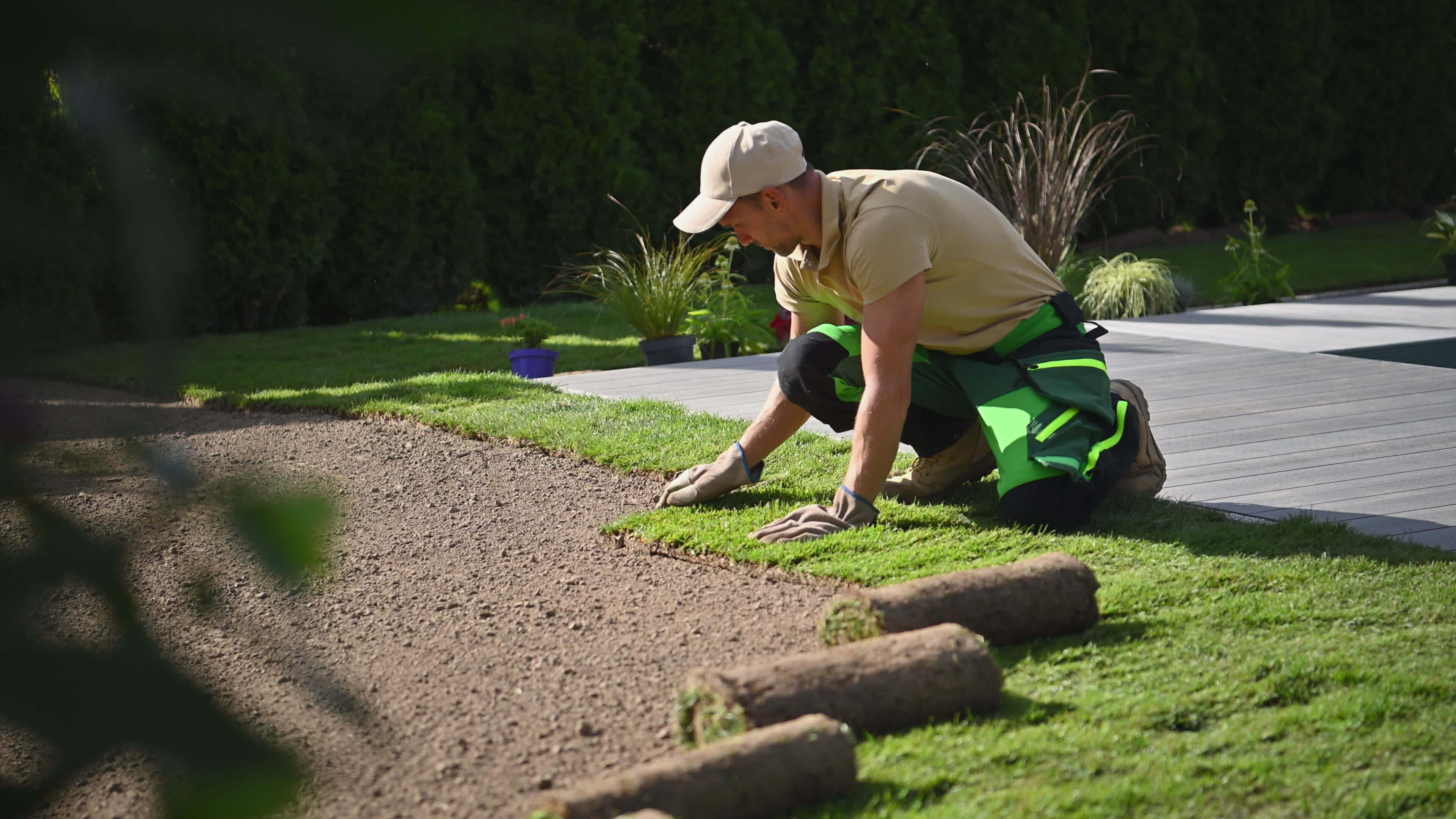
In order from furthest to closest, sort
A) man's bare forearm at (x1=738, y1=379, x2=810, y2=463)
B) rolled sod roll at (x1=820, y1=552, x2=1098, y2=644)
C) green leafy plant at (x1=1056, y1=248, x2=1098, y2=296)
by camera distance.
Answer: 1. green leafy plant at (x1=1056, y1=248, x2=1098, y2=296)
2. man's bare forearm at (x1=738, y1=379, x2=810, y2=463)
3. rolled sod roll at (x1=820, y1=552, x2=1098, y2=644)

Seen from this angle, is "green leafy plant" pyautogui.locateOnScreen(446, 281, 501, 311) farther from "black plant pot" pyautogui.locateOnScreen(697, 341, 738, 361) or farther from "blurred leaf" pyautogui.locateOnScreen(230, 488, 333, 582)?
"blurred leaf" pyautogui.locateOnScreen(230, 488, 333, 582)

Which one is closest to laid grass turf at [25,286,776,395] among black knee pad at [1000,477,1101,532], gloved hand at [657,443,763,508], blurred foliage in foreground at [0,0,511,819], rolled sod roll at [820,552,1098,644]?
gloved hand at [657,443,763,508]

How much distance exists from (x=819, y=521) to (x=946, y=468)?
602 mm

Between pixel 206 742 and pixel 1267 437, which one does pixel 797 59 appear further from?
pixel 206 742

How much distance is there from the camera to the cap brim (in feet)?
9.80

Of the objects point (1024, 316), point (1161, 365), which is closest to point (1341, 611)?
point (1024, 316)

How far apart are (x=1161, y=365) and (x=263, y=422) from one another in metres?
3.91

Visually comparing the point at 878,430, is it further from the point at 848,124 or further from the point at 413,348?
the point at 848,124

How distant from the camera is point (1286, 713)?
205cm

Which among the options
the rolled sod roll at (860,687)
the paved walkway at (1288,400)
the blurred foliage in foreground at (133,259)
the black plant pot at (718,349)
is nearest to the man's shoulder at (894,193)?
the paved walkway at (1288,400)

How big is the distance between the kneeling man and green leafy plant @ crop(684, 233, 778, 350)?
314 cm

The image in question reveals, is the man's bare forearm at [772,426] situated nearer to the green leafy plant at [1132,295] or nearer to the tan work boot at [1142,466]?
the tan work boot at [1142,466]

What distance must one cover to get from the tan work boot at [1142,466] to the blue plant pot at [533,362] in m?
3.57

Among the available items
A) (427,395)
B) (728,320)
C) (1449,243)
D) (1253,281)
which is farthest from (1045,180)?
(427,395)
